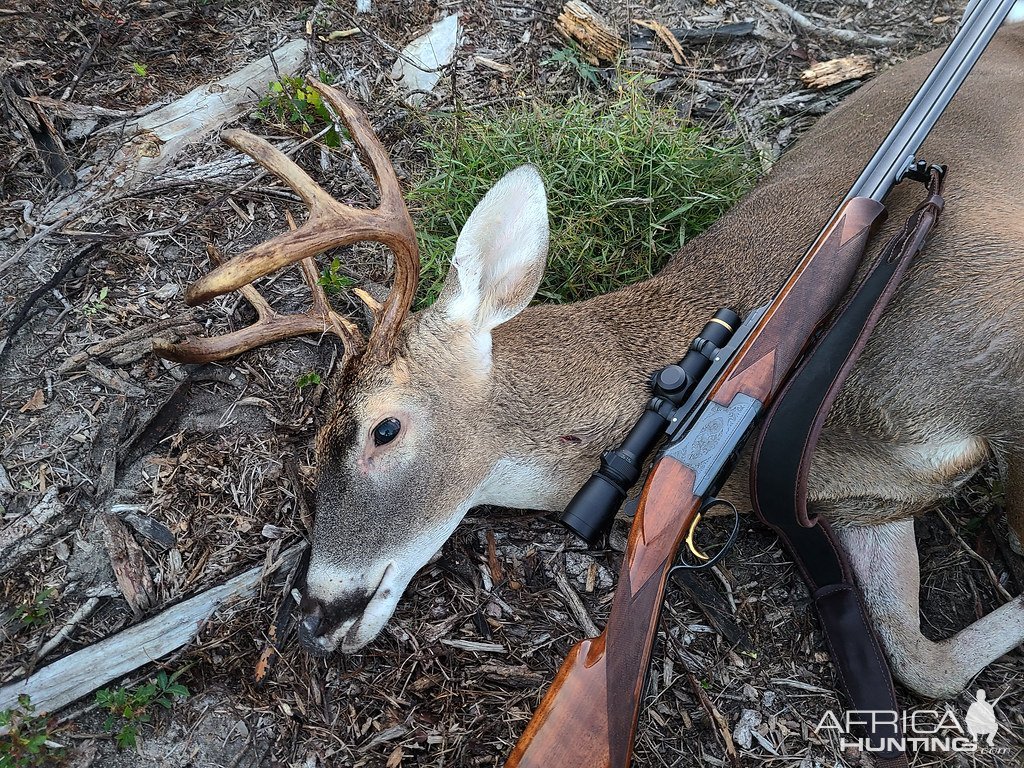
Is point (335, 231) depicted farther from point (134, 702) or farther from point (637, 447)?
point (134, 702)

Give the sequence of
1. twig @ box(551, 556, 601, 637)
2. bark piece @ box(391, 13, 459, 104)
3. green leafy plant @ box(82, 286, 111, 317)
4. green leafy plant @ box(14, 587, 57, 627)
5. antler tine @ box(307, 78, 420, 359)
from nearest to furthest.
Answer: antler tine @ box(307, 78, 420, 359), green leafy plant @ box(14, 587, 57, 627), twig @ box(551, 556, 601, 637), green leafy plant @ box(82, 286, 111, 317), bark piece @ box(391, 13, 459, 104)

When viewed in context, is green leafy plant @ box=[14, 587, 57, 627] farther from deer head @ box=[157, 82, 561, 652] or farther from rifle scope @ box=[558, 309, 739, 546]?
rifle scope @ box=[558, 309, 739, 546]

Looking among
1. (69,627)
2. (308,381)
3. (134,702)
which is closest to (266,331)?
(308,381)

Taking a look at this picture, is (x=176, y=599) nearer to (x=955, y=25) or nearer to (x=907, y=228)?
(x=907, y=228)

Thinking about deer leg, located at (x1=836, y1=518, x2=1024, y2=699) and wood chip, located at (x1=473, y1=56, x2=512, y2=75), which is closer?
deer leg, located at (x1=836, y1=518, x2=1024, y2=699)

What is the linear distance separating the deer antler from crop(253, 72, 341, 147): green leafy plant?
1918 mm

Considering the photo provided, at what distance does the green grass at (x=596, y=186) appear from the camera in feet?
13.7

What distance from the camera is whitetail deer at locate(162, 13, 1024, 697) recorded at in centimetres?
297

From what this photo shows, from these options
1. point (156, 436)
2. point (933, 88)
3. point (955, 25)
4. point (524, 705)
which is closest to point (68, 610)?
point (156, 436)

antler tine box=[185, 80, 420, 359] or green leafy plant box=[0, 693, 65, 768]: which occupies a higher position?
antler tine box=[185, 80, 420, 359]

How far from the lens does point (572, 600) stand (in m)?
3.45

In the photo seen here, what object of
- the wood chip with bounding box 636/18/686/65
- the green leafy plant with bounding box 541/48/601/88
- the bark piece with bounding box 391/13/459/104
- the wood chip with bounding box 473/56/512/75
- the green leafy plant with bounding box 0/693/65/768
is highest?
the wood chip with bounding box 636/18/686/65

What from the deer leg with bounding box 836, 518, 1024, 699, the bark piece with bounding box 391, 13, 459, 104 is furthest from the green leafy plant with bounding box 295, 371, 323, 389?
the deer leg with bounding box 836, 518, 1024, 699

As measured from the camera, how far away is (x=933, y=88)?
321 centimetres
